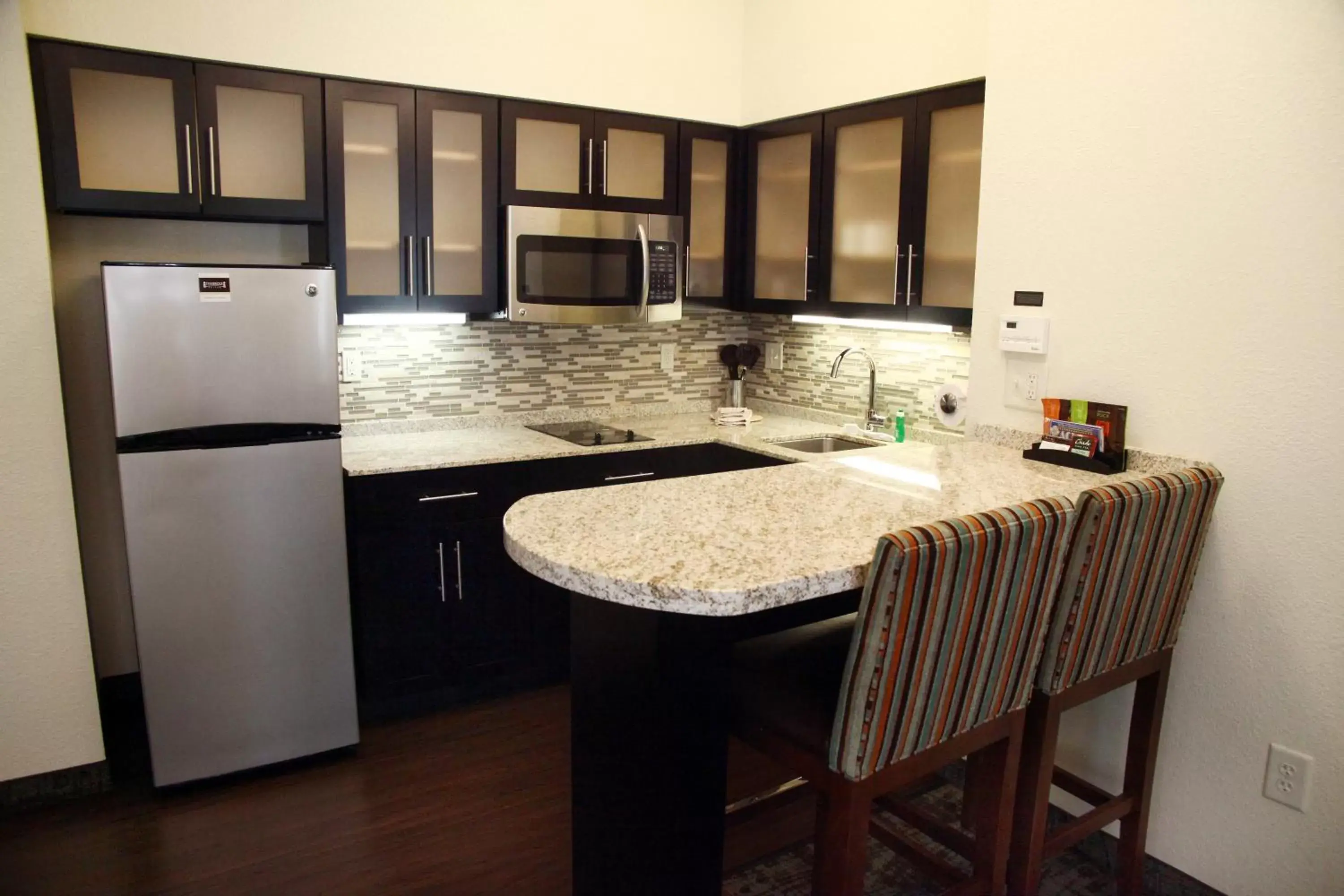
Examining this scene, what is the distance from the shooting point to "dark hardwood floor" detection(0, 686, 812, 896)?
2328mm

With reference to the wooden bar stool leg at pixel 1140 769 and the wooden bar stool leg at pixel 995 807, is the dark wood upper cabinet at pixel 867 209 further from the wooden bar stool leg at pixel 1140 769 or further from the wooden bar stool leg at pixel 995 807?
the wooden bar stool leg at pixel 995 807

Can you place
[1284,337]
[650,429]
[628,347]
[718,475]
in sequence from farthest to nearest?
[628,347] < [650,429] < [718,475] < [1284,337]

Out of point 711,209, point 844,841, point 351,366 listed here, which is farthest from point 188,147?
point 844,841

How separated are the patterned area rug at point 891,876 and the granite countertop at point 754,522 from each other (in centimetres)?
96

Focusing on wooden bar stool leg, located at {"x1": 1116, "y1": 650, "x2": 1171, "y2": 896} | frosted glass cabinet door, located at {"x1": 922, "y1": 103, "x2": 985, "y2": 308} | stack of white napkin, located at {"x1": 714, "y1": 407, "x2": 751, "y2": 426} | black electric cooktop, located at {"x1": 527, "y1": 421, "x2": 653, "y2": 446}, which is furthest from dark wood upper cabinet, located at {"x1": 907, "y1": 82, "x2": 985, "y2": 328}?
wooden bar stool leg, located at {"x1": 1116, "y1": 650, "x2": 1171, "y2": 896}

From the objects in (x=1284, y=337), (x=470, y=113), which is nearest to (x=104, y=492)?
(x=470, y=113)

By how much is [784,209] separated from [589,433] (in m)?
1.20

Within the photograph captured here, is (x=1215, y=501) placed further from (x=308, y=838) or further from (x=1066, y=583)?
(x=308, y=838)

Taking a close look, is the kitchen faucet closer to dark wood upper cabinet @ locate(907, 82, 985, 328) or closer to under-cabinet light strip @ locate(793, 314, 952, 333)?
under-cabinet light strip @ locate(793, 314, 952, 333)

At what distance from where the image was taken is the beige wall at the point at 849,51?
302cm

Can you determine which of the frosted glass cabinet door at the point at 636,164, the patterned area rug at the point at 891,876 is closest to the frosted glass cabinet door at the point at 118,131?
the frosted glass cabinet door at the point at 636,164

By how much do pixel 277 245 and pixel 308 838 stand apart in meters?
2.01

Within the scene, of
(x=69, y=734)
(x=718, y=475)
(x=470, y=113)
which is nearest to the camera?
(x=718, y=475)

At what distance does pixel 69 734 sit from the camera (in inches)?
105
